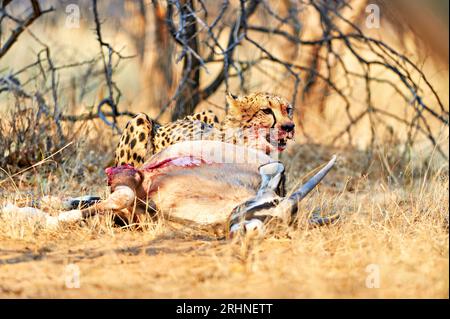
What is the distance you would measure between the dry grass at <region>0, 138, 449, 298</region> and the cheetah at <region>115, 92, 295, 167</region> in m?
0.60

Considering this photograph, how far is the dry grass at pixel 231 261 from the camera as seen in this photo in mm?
2646

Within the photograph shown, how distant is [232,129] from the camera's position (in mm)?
4254

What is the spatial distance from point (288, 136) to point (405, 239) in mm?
1015

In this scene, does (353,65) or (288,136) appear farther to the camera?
(353,65)

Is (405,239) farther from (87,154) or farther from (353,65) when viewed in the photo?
(353,65)

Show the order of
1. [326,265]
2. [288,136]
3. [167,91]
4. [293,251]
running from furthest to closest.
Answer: [167,91], [288,136], [293,251], [326,265]

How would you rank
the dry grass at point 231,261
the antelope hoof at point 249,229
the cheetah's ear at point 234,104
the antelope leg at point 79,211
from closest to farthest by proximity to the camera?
the dry grass at point 231,261, the antelope hoof at point 249,229, the antelope leg at point 79,211, the cheetah's ear at point 234,104

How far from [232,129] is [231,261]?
1.40m

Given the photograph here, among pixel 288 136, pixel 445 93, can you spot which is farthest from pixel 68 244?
pixel 445 93

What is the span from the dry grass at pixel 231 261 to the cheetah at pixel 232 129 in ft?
1.98

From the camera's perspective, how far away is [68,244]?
3.39m

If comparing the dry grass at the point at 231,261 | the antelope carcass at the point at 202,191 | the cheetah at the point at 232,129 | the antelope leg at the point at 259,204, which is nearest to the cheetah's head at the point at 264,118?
the cheetah at the point at 232,129

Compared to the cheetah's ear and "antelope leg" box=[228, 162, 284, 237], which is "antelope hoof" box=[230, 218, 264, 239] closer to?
"antelope leg" box=[228, 162, 284, 237]

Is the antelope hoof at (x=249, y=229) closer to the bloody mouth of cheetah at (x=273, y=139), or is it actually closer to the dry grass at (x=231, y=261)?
the dry grass at (x=231, y=261)
